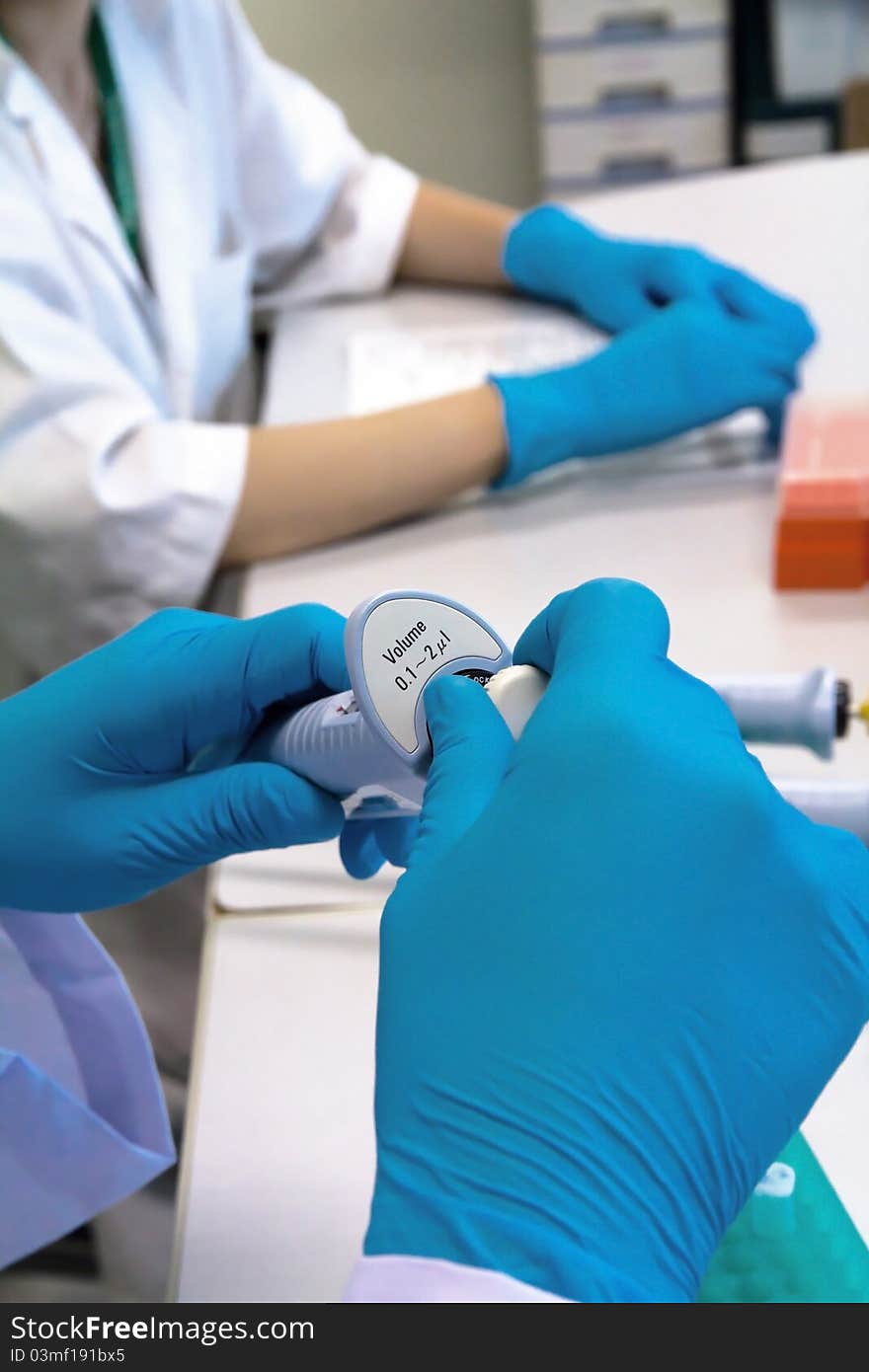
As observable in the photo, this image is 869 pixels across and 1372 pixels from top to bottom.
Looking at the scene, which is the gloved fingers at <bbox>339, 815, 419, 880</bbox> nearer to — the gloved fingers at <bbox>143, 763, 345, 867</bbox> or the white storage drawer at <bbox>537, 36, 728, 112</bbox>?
the gloved fingers at <bbox>143, 763, 345, 867</bbox>

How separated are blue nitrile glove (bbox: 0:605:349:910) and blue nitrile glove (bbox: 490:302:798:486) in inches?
17.5

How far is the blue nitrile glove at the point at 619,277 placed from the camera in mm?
1115

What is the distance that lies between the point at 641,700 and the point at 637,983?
102mm

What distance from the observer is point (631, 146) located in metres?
2.42

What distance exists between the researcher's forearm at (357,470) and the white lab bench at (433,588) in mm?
21

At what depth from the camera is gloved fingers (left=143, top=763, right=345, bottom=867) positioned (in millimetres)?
572

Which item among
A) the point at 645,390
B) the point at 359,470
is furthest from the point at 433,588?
the point at 645,390

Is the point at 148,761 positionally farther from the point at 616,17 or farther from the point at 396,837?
the point at 616,17

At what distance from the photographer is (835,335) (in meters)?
1.16

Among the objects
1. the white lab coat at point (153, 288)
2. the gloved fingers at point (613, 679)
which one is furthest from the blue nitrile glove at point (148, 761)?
the white lab coat at point (153, 288)

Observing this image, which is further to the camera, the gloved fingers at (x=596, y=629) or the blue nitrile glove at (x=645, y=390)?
the blue nitrile glove at (x=645, y=390)

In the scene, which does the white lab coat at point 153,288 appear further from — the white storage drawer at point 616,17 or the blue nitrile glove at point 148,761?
the white storage drawer at point 616,17

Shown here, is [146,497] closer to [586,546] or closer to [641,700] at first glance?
[586,546]

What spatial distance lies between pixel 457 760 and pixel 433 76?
241cm
